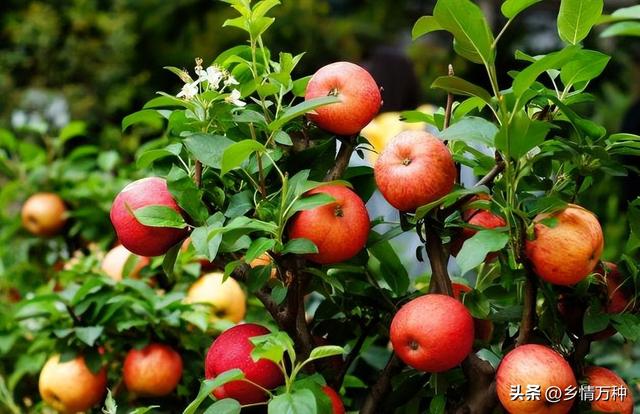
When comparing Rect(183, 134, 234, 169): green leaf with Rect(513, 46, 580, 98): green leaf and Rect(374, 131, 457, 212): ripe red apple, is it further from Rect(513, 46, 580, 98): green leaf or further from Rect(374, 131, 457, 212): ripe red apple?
Rect(513, 46, 580, 98): green leaf

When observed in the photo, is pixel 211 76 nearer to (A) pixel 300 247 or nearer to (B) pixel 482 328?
(A) pixel 300 247

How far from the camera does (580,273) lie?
2.55ft

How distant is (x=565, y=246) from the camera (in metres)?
0.76

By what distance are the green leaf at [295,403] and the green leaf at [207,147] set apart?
0.22 metres

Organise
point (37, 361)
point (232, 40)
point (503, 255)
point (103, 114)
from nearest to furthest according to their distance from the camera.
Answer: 1. point (503, 255)
2. point (37, 361)
3. point (103, 114)
4. point (232, 40)

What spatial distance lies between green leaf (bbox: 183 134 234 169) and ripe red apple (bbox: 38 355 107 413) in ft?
1.75

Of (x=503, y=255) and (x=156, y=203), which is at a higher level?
(x=156, y=203)

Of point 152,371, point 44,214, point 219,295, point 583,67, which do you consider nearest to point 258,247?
point 583,67

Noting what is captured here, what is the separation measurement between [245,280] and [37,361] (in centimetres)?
65

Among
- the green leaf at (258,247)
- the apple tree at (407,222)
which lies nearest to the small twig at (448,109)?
→ the apple tree at (407,222)

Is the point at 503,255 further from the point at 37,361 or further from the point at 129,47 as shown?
the point at 129,47

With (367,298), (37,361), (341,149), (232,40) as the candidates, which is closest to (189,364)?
(37,361)

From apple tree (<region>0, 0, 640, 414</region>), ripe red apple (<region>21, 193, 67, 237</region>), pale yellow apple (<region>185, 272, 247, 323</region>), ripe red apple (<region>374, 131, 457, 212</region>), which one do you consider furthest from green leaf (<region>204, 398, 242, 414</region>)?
ripe red apple (<region>21, 193, 67, 237</region>)

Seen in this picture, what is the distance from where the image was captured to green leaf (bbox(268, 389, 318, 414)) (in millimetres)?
748
